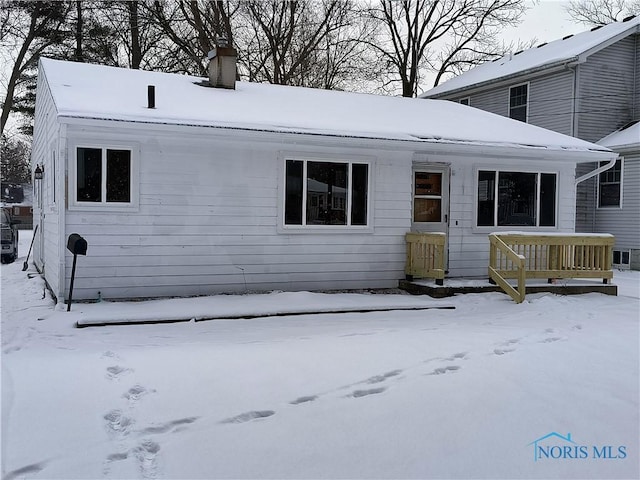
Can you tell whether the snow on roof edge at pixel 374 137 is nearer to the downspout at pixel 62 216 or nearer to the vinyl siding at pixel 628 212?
the downspout at pixel 62 216

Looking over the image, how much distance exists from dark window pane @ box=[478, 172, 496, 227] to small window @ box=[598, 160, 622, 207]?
7.37 meters

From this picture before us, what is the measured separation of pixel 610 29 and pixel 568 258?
11.8 metres

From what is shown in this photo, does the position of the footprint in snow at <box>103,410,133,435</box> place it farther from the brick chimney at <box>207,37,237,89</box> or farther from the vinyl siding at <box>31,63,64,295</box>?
the brick chimney at <box>207,37,237,89</box>

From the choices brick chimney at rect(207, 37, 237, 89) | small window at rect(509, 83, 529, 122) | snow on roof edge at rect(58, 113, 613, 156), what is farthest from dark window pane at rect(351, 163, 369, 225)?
small window at rect(509, 83, 529, 122)

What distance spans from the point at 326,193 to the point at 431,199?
219cm

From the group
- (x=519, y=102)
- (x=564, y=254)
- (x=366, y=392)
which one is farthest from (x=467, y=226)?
(x=519, y=102)

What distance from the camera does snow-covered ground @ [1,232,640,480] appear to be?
3.39 metres

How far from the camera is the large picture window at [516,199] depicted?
11.1 meters

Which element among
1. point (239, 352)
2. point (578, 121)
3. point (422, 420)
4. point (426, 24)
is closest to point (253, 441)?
point (422, 420)

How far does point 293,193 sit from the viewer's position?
9.71m

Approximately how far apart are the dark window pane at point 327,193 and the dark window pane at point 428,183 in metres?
Result: 1.56

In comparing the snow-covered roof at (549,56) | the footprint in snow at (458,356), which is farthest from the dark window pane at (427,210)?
the snow-covered roof at (549,56)

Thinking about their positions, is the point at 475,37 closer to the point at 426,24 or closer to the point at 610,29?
the point at 426,24

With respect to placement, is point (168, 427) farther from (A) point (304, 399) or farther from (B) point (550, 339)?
(B) point (550, 339)
